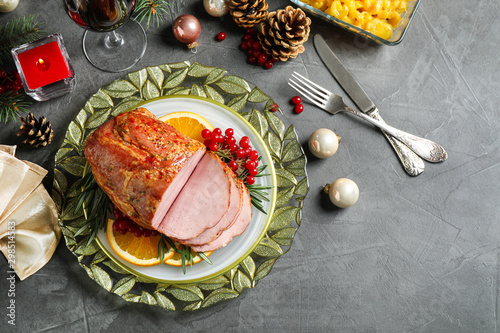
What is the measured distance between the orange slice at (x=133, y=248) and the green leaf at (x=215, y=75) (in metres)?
0.80

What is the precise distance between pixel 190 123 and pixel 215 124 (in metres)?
0.13

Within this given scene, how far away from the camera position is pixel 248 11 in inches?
74.4

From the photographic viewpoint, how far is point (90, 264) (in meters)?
1.77

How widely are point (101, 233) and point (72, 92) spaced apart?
774 millimetres

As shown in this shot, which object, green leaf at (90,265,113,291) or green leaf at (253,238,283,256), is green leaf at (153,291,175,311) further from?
green leaf at (253,238,283,256)

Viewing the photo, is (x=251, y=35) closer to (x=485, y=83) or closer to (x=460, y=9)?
(x=460, y=9)

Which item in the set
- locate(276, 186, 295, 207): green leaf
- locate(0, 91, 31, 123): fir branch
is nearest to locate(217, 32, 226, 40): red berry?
locate(276, 186, 295, 207): green leaf

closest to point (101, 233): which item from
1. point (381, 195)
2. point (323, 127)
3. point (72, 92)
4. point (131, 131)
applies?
point (131, 131)

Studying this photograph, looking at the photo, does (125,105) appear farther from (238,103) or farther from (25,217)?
(25,217)

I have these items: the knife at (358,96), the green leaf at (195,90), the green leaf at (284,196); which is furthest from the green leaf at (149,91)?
the knife at (358,96)

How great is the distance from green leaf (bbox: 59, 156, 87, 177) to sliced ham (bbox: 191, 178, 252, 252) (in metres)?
0.67

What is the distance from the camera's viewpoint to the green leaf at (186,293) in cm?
178

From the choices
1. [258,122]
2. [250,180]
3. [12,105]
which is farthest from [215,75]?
[12,105]

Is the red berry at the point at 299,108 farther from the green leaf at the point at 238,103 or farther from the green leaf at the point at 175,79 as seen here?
the green leaf at the point at 175,79
